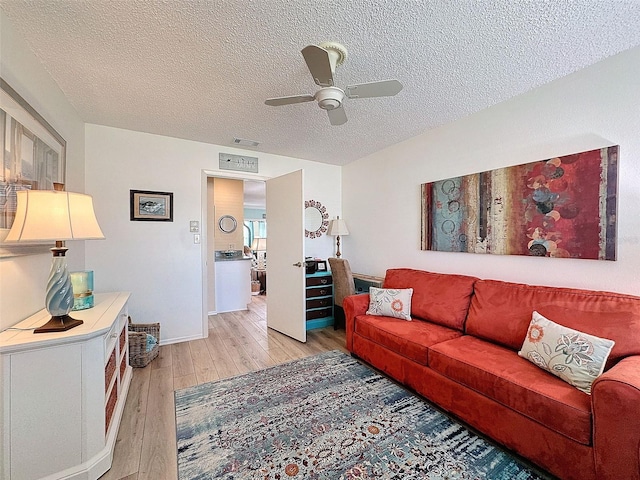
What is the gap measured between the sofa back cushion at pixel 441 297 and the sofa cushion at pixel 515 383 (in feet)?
1.02

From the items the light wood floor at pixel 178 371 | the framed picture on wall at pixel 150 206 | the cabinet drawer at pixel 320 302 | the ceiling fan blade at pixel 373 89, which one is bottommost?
the light wood floor at pixel 178 371

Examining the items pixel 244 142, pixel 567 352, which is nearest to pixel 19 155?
pixel 244 142

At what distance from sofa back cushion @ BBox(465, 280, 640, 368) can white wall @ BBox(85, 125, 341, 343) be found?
3.04 m

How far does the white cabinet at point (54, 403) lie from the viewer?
1246 millimetres

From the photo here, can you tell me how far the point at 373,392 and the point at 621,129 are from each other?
2526mm

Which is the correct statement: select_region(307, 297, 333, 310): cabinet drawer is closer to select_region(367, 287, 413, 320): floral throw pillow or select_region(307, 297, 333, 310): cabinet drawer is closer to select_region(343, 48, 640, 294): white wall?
select_region(343, 48, 640, 294): white wall

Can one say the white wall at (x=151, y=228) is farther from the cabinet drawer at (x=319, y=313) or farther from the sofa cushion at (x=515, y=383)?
the sofa cushion at (x=515, y=383)

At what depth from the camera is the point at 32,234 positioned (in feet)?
4.33

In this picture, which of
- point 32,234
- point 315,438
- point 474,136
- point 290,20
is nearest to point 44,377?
point 32,234

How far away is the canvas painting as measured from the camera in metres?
1.89

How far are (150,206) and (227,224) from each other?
6.90 ft

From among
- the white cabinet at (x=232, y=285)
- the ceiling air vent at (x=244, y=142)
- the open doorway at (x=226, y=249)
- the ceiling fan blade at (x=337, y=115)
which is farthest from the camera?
the white cabinet at (x=232, y=285)

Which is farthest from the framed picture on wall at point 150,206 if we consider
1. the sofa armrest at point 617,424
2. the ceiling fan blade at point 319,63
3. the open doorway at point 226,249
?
the sofa armrest at point 617,424

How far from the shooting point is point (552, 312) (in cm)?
183
